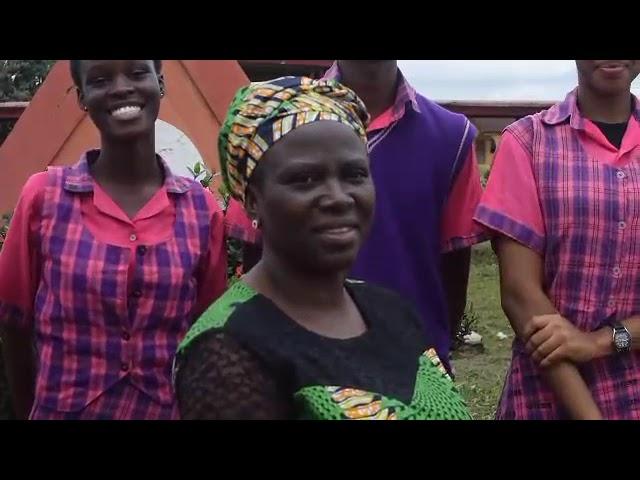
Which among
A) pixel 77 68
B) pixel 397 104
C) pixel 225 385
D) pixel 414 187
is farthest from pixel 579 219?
pixel 77 68

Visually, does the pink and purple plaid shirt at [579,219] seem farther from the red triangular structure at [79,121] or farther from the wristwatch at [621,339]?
the red triangular structure at [79,121]

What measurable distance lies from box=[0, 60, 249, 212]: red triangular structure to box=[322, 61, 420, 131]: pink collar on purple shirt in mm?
4327

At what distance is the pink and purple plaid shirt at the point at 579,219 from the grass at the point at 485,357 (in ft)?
9.66

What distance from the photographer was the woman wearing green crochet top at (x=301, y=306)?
1.64m

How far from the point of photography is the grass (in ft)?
19.7

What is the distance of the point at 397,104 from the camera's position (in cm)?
254

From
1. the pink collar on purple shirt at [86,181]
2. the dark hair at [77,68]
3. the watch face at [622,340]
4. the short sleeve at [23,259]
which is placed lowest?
the watch face at [622,340]

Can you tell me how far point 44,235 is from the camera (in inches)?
92.7

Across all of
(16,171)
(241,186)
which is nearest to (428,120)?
(241,186)

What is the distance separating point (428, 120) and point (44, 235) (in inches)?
45.0

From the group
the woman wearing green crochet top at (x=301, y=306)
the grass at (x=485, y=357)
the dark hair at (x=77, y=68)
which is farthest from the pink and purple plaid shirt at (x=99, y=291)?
the grass at (x=485, y=357)

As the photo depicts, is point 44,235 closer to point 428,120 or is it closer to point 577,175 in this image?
point 428,120

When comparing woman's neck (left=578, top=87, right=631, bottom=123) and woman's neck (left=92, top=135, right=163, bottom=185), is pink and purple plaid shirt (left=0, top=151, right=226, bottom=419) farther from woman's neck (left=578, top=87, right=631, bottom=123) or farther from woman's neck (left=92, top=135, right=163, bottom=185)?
woman's neck (left=578, top=87, right=631, bottom=123)

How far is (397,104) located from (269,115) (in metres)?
0.84
